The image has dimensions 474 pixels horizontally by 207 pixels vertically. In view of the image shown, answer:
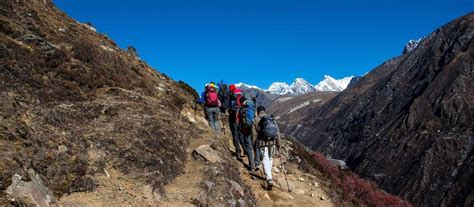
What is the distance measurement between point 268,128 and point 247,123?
2.56 ft

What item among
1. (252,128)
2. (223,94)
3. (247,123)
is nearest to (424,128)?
(223,94)

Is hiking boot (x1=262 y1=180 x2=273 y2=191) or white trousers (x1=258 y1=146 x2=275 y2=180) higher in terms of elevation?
white trousers (x1=258 y1=146 x2=275 y2=180)

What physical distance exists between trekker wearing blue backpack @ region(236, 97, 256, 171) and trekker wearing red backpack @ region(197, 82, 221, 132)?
1926 mm

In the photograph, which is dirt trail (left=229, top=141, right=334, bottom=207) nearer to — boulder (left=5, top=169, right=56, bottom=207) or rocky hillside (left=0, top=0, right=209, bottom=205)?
rocky hillside (left=0, top=0, right=209, bottom=205)

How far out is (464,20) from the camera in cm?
16175

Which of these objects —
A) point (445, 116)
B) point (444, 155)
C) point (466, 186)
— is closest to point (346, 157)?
point (445, 116)

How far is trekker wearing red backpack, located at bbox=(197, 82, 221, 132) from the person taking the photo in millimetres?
14758

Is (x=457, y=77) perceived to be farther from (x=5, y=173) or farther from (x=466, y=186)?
(x=5, y=173)

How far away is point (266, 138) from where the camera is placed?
12.2 m

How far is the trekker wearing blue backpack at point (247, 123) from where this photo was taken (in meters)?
12.5

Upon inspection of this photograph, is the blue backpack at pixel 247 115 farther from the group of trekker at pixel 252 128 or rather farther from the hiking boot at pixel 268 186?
the hiking boot at pixel 268 186

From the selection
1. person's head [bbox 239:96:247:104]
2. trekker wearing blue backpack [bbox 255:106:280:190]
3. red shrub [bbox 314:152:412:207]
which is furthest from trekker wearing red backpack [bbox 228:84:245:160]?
red shrub [bbox 314:152:412:207]

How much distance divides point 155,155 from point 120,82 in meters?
5.41

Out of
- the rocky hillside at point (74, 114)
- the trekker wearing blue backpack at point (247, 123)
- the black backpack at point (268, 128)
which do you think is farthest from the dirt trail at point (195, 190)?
the black backpack at point (268, 128)
